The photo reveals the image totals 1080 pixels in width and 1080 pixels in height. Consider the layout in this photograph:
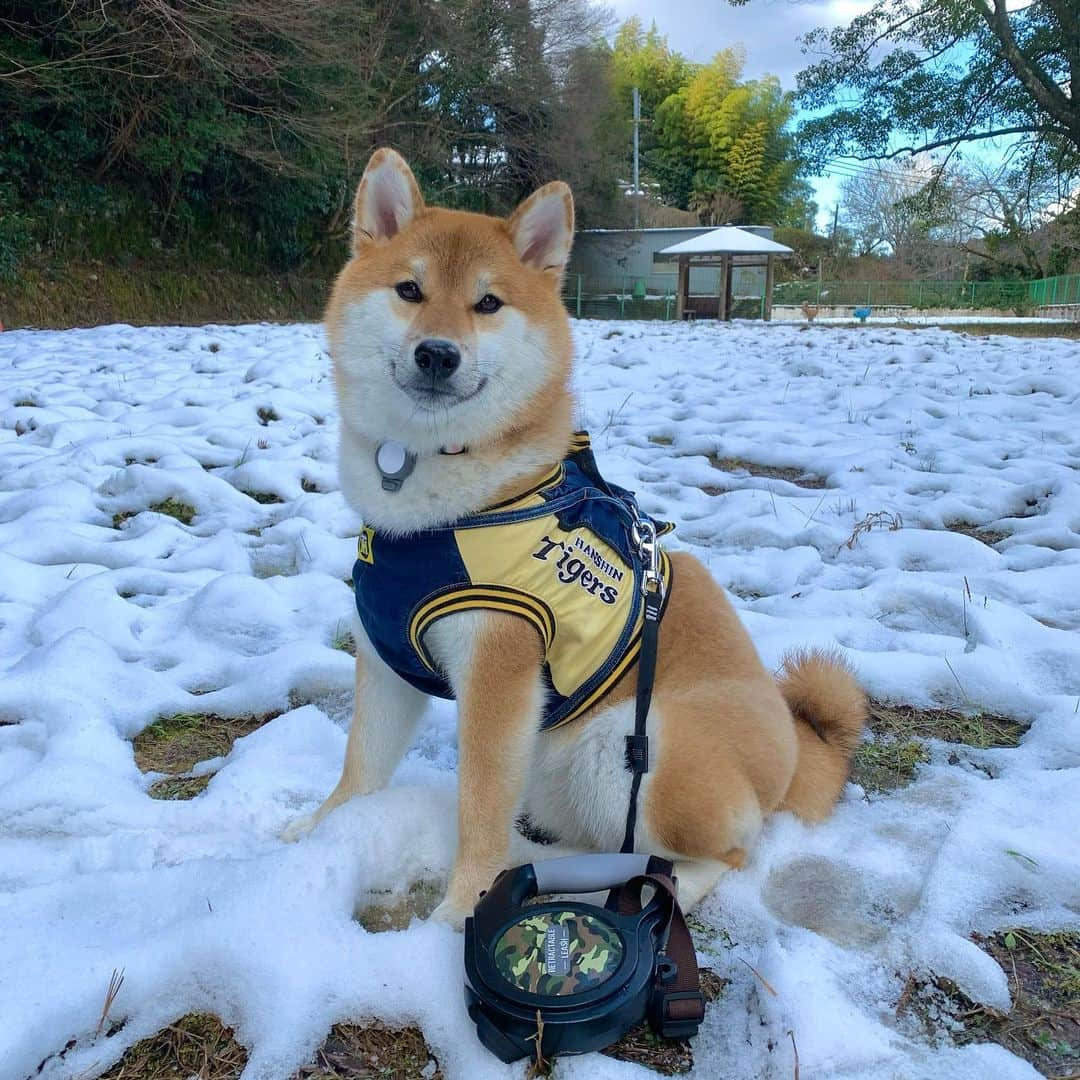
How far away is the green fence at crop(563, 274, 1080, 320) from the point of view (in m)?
31.1

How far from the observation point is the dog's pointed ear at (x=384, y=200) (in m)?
2.14

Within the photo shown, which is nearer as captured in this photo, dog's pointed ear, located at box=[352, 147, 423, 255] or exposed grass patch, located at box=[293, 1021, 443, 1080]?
exposed grass patch, located at box=[293, 1021, 443, 1080]

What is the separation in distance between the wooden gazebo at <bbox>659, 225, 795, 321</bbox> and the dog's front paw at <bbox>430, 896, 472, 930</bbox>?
22627 mm

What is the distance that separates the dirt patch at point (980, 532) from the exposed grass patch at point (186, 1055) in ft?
11.8

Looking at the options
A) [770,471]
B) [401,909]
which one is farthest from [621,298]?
[401,909]

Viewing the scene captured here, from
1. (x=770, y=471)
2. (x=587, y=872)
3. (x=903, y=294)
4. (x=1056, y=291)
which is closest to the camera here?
(x=587, y=872)

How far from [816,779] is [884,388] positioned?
239 inches

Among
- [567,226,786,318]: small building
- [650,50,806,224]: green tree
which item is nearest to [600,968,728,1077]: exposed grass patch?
[567,226,786,318]: small building

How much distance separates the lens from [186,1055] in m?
1.34

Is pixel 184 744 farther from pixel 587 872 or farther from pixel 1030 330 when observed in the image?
pixel 1030 330

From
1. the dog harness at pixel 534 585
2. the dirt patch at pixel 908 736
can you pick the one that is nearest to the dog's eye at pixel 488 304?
the dog harness at pixel 534 585

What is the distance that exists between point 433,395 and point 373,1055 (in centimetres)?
132

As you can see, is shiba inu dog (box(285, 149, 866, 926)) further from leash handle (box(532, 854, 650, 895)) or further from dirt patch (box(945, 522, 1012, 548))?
dirt patch (box(945, 522, 1012, 548))

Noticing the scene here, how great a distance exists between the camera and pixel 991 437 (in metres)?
5.48
